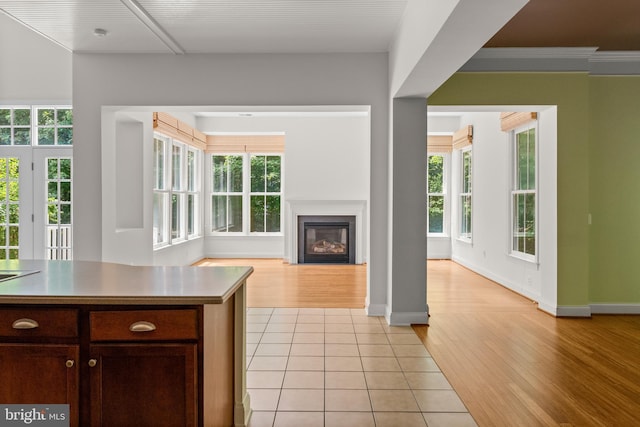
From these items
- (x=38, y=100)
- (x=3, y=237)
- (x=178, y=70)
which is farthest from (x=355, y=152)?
(x=3, y=237)

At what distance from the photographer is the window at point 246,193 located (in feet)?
29.3

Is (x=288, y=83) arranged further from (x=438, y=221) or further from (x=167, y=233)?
(x=438, y=221)

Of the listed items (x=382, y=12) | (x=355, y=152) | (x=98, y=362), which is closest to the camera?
(x=98, y=362)

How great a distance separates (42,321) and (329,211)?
22.4ft

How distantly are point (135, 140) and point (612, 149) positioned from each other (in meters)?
5.59

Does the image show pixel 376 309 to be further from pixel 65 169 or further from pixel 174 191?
pixel 65 169

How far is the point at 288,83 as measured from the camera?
467 cm

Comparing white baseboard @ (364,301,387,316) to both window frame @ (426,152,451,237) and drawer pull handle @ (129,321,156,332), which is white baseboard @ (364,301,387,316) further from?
window frame @ (426,152,451,237)

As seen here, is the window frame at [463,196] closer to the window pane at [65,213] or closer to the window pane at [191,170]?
the window pane at [191,170]

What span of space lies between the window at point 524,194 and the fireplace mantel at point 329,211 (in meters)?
3.07

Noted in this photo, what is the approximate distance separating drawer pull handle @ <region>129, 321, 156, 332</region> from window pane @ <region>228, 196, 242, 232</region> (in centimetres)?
727

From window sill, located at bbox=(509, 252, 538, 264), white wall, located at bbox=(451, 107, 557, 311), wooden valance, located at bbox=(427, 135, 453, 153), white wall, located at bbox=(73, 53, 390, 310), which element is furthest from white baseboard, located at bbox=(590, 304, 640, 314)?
wooden valance, located at bbox=(427, 135, 453, 153)

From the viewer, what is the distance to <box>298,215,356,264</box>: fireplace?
Result: 852 cm

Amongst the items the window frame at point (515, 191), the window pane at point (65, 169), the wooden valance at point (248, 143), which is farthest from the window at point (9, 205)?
the window frame at point (515, 191)
